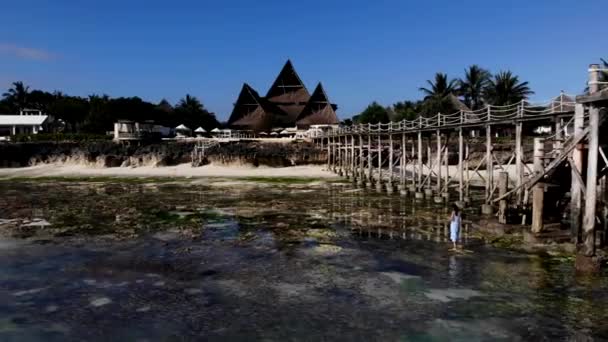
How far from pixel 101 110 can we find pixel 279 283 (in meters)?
76.2

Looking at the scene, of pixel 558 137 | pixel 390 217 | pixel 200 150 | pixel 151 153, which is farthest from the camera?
pixel 151 153

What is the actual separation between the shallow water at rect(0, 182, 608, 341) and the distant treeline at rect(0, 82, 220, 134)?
202 ft

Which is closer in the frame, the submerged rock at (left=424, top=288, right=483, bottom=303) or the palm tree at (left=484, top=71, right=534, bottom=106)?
the submerged rock at (left=424, top=288, right=483, bottom=303)

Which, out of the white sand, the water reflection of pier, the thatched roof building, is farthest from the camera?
the thatched roof building

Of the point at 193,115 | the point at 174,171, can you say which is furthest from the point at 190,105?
the point at 174,171

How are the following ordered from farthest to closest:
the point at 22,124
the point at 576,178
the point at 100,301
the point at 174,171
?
the point at 22,124 → the point at 174,171 → the point at 576,178 → the point at 100,301

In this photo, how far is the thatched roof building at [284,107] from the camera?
6706 cm

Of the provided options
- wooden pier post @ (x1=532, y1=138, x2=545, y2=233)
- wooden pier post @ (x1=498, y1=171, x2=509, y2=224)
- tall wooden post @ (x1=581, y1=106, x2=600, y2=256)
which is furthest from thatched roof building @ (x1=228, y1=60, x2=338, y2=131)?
tall wooden post @ (x1=581, y1=106, x2=600, y2=256)

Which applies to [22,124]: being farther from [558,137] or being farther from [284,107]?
[558,137]

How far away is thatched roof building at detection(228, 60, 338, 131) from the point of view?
67.1 meters

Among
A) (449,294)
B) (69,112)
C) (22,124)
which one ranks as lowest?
(449,294)

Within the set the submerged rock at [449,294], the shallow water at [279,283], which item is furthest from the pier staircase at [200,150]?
the submerged rock at [449,294]

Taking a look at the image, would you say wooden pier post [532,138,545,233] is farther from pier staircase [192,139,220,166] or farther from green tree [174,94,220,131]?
green tree [174,94,220,131]

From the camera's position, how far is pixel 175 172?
49.4 metres
